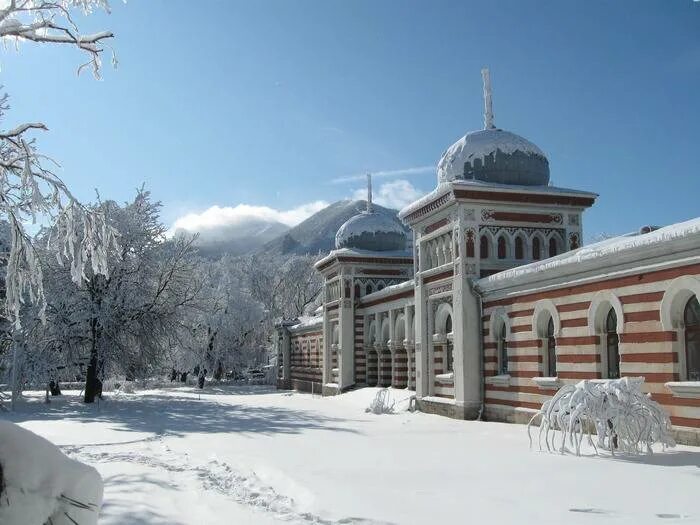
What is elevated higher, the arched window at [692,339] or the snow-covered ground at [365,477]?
the arched window at [692,339]

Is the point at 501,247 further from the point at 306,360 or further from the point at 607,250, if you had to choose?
the point at 306,360

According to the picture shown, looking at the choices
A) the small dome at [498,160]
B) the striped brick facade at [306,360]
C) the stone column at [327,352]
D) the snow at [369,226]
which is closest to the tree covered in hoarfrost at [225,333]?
the striped brick facade at [306,360]

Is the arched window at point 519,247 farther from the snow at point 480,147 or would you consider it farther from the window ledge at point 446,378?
the window ledge at point 446,378

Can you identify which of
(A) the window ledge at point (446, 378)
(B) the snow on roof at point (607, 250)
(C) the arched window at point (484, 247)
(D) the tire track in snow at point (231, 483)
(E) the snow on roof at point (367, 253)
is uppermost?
(E) the snow on roof at point (367, 253)

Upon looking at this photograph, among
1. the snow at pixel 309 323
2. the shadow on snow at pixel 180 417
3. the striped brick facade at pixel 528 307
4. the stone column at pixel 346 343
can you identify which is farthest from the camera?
the snow at pixel 309 323

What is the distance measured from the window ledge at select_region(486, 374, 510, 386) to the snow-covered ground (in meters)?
1.52

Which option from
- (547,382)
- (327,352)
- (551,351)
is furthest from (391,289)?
(547,382)

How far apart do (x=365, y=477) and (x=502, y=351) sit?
10.7 m

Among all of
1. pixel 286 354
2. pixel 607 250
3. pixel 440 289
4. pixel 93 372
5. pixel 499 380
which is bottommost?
pixel 93 372

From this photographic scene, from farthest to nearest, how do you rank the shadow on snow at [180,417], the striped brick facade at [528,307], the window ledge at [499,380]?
1. the window ledge at [499,380]
2. the shadow on snow at [180,417]
3. the striped brick facade at [528,307]

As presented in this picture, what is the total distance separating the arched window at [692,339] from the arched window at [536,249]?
27.8 ft

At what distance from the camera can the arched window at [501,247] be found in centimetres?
2072

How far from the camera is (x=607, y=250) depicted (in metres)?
14.4

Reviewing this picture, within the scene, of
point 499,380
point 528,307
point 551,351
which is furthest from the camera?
point 499,380
